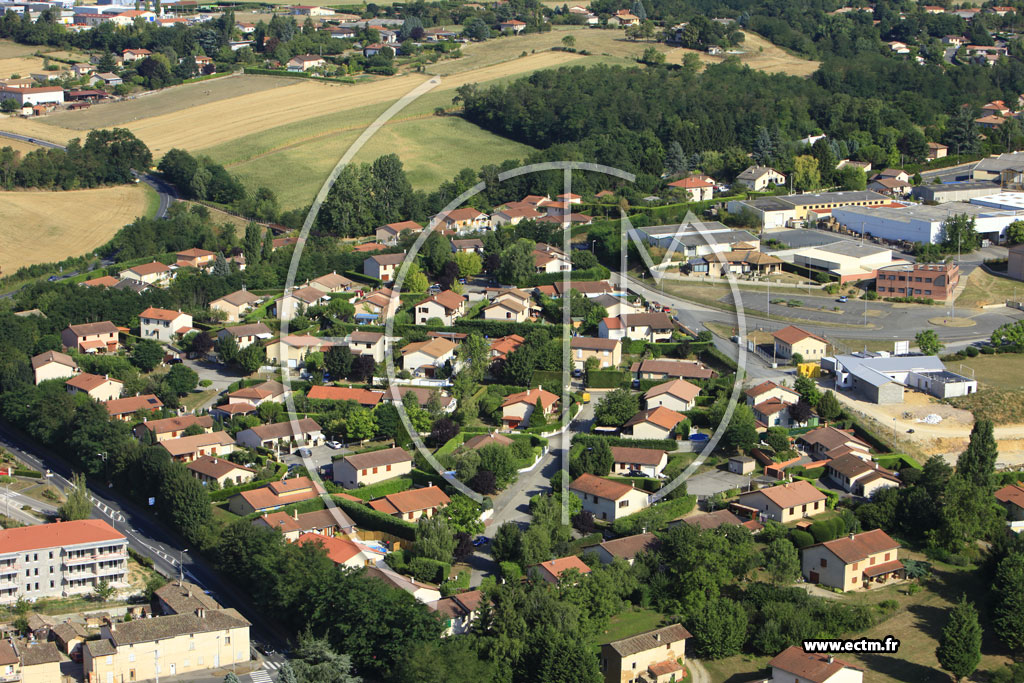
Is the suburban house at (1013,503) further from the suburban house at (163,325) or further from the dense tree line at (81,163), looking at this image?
the dense tree line at (81,163)

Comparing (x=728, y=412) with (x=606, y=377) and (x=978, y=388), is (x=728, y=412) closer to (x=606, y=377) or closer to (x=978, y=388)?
(x=606, y=377)

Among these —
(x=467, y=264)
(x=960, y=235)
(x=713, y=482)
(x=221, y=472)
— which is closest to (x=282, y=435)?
(x=221, y=472)

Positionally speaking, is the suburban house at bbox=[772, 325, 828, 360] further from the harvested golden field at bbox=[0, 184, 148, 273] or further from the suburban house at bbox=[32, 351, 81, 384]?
the harvested golden field at bbox=[0, 184, 148, 273]

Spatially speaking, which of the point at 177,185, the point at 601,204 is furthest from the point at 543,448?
the point at 177,185

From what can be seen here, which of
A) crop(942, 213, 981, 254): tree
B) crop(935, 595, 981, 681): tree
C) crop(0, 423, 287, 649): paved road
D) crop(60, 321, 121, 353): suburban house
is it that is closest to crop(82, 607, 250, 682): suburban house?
crop(0, 423, 287, 649): paved road

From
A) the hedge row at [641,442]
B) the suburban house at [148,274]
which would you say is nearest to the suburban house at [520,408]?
the hedge row at [641,442]

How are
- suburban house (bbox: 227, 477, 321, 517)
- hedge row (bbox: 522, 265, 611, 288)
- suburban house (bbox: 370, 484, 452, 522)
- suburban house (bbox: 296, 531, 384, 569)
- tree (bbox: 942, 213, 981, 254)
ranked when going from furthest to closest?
1. tree (bbox: 942, 213, 981, 254)
2. hedge row (bbox: 522, 265, 611, 288)
3. suburban house (bbox: 227, 477, 321, 517)
4. suburban house (bbox: 370, 484, 452, 522)
5. suburban house (bbox: 296, 531, 384, 569)
